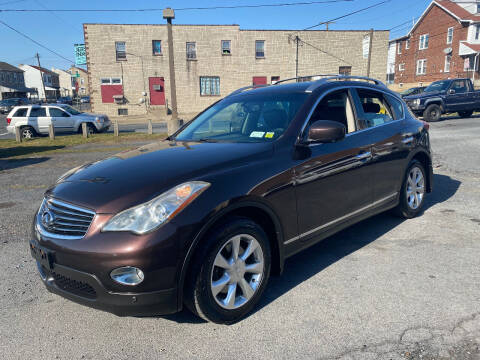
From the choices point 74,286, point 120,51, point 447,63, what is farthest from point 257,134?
A: point 447,63

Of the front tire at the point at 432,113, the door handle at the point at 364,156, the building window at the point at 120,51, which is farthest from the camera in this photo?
the building window at the point at 120,51

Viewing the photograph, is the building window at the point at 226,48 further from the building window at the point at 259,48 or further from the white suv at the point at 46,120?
the white suv at the point at 46,120

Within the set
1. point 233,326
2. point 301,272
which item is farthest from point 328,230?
point 233,326

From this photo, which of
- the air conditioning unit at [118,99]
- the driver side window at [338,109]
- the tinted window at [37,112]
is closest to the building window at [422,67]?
the air conditioning unit at [118,99]

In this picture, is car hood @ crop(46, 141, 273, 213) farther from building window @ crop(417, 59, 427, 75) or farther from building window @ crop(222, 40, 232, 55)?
building window @ crop(417, 59, 427, 75)

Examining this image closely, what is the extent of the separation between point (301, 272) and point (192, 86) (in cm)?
3230

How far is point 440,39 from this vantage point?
152ft

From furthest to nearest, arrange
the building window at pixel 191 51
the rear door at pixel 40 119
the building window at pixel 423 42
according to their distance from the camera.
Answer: the building window at pixel 423 42, the building window at pixel 191 51, the rear door at pixel 40 119

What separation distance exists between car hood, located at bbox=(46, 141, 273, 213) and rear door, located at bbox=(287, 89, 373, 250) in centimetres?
48

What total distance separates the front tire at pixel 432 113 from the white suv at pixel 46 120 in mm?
15702

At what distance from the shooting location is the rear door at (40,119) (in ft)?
60.1

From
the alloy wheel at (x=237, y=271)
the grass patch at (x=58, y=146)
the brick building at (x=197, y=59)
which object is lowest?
the grass patch at (x=58, y=146)

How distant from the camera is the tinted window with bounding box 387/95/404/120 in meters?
4.84

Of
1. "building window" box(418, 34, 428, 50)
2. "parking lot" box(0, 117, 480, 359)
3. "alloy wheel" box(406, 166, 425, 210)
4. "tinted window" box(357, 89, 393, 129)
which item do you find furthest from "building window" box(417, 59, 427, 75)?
"parking lot" box(0, 117, 480, 359)
